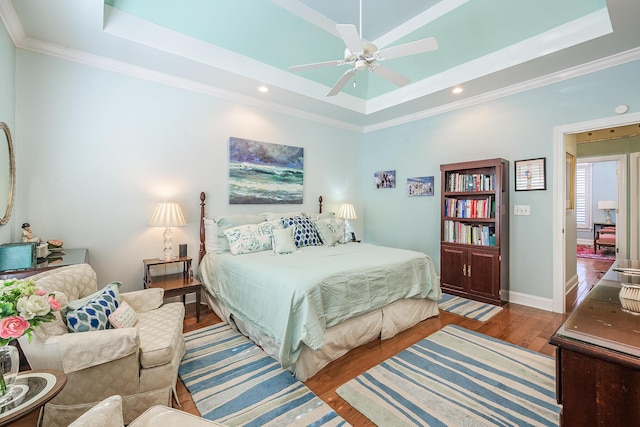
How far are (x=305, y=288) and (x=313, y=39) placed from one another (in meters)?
3.00

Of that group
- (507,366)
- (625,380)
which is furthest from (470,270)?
(625,380)

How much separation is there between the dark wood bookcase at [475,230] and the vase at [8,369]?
13.1ft

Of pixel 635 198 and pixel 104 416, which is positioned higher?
pixel 635 198

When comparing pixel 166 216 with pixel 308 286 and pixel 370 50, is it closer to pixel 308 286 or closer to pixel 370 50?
pixel 308 286

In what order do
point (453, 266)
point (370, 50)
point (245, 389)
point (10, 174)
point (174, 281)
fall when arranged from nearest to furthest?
point (245, 389)
point (370, 50)
point (10, 174)
point (174, 281)
point (453, 266)

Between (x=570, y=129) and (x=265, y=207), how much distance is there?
148 inches

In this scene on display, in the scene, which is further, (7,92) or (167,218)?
(167,218)

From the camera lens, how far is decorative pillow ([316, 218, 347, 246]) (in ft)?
12.1

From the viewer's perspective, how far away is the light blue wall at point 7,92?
7.23 ft

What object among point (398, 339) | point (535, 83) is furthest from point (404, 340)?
point (535, 83)

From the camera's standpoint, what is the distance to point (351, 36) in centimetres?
195

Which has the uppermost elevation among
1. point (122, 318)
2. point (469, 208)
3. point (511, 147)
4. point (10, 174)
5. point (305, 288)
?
point (511, 147)

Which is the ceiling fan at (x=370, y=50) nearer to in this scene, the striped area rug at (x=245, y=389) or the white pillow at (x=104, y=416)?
the white pillow at (x=104, y=416)

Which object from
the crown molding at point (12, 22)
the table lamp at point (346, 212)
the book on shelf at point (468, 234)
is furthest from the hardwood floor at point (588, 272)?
the crown molding at point (12, 22)
